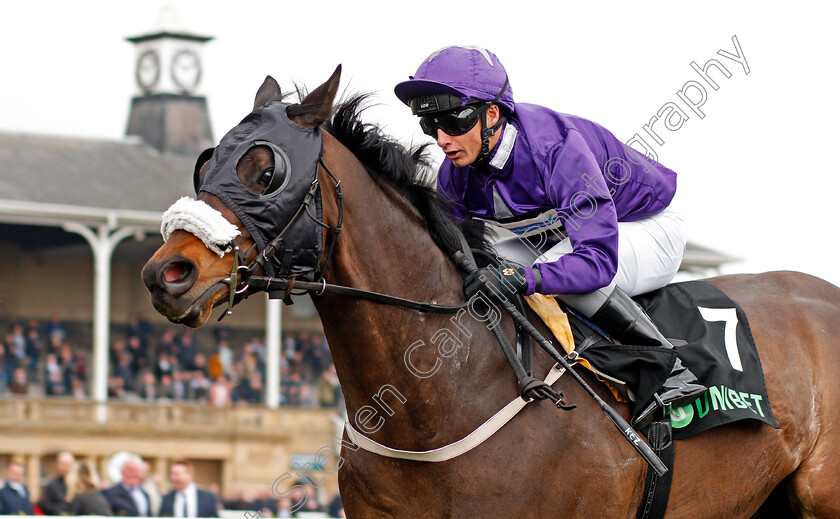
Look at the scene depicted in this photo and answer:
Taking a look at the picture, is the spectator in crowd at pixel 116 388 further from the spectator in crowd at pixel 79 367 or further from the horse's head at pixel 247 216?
the horse's head at pixel 247 216

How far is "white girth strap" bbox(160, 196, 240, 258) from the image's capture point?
2906 millimetres

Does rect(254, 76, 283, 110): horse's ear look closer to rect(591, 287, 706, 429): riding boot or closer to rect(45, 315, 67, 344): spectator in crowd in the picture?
rect(591, 287, 706, 429): riding boot

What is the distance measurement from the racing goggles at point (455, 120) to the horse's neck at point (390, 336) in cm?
33

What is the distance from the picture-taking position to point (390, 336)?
10.9 ft

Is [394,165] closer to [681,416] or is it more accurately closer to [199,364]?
[681,416]

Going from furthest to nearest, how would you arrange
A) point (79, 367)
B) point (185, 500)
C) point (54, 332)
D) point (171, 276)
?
point (54, 332), point (79, 367), point (185, 500), point (171, 276)

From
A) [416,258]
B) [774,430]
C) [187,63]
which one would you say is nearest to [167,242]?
[416,258]

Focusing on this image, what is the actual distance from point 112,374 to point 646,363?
14.8m

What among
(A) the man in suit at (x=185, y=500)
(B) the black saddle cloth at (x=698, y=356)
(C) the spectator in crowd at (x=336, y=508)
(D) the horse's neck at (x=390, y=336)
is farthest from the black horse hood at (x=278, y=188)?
(C) the spectator in crowd at (x=336, y=508)

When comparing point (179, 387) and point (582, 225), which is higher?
point (582, 225)

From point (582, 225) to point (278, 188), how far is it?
1.04 meters

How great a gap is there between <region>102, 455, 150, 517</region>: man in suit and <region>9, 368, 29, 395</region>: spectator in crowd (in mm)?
6396

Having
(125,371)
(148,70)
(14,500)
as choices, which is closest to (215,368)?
(125,371)

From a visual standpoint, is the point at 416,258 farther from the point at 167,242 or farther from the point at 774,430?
the point at 774,430
